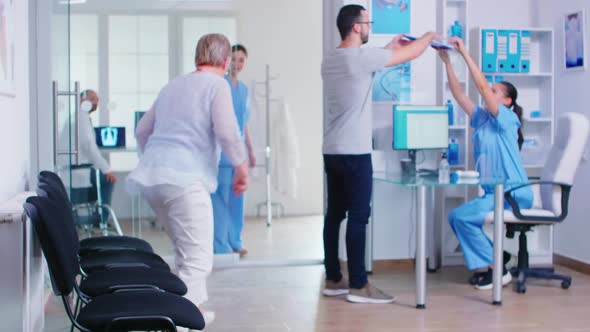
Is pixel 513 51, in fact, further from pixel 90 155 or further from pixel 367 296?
pixel 90 155

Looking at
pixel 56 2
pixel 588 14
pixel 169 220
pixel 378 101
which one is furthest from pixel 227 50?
pixel 588 14

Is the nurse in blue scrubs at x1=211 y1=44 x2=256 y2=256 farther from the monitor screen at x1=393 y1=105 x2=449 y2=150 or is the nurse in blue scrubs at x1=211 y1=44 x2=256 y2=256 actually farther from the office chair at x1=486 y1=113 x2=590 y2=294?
the office chair at x1=486 y1=113 x2=590 y2=294

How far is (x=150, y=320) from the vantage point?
2.71 m

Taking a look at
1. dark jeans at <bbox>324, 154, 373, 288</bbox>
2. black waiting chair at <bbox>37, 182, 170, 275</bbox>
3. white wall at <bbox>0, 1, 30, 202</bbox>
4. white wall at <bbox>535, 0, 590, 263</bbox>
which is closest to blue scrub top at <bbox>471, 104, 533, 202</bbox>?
white wall at <bbox>535, 0, 590, 263</bbox>

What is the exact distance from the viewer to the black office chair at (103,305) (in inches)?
106

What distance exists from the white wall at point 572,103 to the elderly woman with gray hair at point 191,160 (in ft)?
10.3

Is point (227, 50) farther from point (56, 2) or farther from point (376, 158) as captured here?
point (376, 158)

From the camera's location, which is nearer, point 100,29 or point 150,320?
point 150,320

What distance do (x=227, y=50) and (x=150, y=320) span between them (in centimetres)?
173

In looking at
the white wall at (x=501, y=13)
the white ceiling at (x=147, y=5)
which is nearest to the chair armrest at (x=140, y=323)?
the white ceiling at (x=147, y=5)

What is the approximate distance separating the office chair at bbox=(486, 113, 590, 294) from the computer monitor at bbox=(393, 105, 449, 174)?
69cm

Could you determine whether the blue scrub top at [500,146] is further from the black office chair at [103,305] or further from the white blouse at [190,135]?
the black office chair at [103,305]

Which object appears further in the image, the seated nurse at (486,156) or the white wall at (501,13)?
the white wall at (501,13)

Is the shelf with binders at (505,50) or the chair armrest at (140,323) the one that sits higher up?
the shelf with binders at (505,50)
